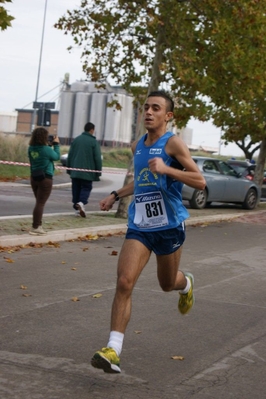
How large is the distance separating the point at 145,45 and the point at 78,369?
17178mm

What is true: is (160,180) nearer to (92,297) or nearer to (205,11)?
(92,297)

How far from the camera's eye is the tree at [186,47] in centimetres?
2005

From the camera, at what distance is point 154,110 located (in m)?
6.59

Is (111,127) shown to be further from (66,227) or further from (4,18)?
Result: (4,18)

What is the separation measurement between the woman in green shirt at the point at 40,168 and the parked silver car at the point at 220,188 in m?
10.5

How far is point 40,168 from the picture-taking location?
14703mm

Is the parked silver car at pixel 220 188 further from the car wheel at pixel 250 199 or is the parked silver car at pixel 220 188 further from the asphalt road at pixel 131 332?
the asphalt road at pixel 131 332

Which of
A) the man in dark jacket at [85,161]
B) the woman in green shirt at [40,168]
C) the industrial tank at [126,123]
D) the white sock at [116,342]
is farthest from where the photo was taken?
the industrial tank at [126,123]

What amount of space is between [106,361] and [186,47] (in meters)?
15.3

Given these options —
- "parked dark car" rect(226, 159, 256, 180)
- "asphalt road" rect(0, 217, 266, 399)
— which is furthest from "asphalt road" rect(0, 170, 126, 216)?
"asphalt road" rect(0, 217, 266, 399)

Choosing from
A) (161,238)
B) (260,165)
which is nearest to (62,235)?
A: (161,238)

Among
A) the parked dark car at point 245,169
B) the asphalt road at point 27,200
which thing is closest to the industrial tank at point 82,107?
the parked dark car at point 245,169

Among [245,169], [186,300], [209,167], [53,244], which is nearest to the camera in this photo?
[186,300]

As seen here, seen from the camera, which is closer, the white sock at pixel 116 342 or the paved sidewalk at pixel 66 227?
the white sock at pixel 116 342
